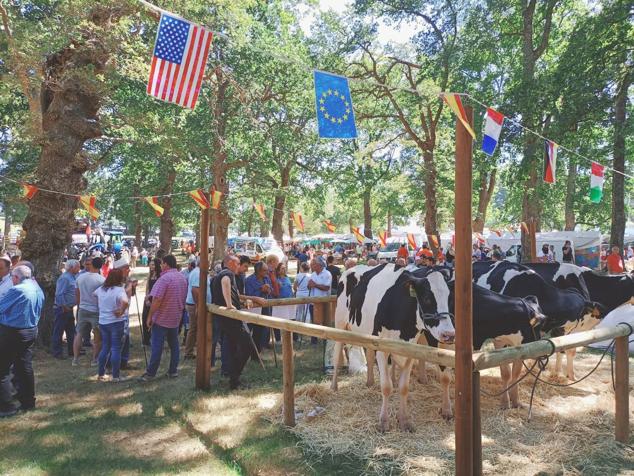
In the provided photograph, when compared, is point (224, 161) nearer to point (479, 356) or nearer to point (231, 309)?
point (231, 309)

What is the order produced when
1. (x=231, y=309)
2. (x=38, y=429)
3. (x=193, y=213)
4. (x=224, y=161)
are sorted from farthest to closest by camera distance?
(x=193, y=213)
(x=224, y=161)
(x=231, y=309)
(x=38, y=429)

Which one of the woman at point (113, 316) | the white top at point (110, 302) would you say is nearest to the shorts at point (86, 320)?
the woman at point (113, 316)

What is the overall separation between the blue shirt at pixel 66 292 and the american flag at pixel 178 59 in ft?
15.1

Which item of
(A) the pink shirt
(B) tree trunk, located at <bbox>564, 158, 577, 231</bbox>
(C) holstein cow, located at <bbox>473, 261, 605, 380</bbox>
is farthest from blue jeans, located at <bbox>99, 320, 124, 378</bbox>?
(B) tree trunk, located at <bbox>564, 158, 577, 231</bbox>

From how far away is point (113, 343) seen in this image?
7.16 m

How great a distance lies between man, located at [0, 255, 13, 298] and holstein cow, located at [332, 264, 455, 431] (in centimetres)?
457

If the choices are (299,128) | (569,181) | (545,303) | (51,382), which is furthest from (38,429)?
(569,181)

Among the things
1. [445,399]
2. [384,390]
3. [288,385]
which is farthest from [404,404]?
[288,385]

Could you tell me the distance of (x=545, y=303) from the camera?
253 inches

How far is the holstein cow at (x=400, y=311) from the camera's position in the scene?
490 cm

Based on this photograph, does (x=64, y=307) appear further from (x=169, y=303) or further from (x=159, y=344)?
(x=169, y=303)

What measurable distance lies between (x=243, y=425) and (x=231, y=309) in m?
1.57

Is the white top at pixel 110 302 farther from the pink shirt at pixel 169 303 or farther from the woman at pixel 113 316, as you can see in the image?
the pink shirt at pixel 169 303

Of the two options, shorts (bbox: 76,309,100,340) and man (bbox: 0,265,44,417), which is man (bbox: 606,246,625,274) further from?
man (bbox: 0,265,44,417)
